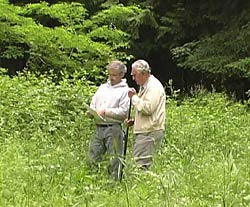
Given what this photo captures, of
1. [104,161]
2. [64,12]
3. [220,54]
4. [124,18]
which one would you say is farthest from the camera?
[124,18]

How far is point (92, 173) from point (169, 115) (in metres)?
5.48

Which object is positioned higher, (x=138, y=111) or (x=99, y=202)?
(x=138, y=111)

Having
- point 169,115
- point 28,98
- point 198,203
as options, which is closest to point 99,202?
point 198,203

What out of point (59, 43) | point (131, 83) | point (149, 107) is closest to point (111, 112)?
point (149, 107)

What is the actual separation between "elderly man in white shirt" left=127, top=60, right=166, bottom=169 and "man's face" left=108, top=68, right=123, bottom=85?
150mm

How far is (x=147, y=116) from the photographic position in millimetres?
7613

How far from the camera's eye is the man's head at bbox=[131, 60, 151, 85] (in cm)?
756

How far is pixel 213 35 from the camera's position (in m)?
17.7

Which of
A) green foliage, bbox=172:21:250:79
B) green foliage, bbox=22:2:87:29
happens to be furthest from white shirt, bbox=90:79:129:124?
green foliage, bbox=22:2:87:29

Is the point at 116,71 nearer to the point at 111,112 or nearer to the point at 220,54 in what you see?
the point at 111,112

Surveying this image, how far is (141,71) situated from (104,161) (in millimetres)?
1036

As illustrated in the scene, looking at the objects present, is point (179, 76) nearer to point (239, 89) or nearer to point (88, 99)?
point (239, 89)

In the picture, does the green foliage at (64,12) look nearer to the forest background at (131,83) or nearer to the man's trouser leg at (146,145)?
the forest background at (131,83)

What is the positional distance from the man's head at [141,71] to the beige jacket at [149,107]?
0.06 meters
